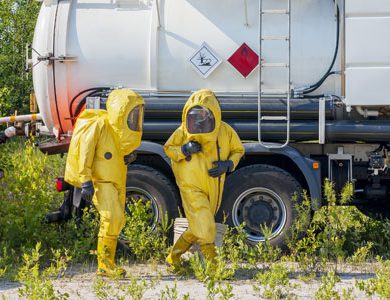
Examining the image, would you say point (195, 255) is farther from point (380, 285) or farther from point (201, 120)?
point (380, 285)

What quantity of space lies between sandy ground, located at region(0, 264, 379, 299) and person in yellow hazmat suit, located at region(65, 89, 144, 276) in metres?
0.29

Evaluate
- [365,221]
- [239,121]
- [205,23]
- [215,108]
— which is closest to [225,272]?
[215,108]

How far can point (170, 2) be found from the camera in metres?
8.05

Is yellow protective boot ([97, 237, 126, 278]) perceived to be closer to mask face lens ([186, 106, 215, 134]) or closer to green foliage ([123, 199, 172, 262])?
green foliage ([123, 199, 172, 262])

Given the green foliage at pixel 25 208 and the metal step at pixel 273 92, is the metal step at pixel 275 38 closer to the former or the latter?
the metal step at pixel 273 92

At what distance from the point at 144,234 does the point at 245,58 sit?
6.44ft

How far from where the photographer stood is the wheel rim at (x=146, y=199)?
7969 millimetres

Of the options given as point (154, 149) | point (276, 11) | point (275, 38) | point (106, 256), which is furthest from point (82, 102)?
point (276, 11)

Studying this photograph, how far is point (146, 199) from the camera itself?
8047 mm

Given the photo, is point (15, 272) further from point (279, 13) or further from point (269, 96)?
point (279, 13)

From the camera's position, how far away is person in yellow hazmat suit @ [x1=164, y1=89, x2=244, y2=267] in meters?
7.06

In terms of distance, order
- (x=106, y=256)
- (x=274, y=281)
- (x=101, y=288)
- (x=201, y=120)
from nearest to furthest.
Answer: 1. (x=101, y=288)
2. (x=274, y=281)
3. (x=106, y=256)
4. (x=201, y=120)

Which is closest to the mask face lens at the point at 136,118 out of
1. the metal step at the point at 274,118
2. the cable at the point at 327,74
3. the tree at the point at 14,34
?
the metal step at the point at 274,118

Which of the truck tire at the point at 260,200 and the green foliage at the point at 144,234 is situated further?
the truck tire at the point at 260,200
